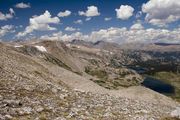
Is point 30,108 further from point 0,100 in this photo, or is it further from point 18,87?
point 18,87

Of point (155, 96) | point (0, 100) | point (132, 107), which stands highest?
point (0, 100)

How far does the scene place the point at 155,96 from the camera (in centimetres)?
13625

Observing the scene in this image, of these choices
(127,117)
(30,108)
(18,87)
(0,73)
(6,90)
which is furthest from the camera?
(0,73)

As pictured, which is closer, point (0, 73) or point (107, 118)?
point (107, 118)

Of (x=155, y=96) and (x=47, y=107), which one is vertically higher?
(x=47, y=107)

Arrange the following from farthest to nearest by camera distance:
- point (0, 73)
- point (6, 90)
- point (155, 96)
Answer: point (155, 96), point (0, 73), point (6, 90)

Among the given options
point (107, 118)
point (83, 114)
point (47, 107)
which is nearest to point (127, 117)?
point (107, 118)

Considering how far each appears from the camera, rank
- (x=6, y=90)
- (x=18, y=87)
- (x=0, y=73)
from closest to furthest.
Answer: (x=6, y=90), (x=18, y=87), (x=0, y=73)

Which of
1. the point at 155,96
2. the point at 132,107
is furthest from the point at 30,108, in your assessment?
the point at 155,96

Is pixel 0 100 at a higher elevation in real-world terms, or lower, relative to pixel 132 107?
higher

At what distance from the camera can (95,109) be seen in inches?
1224

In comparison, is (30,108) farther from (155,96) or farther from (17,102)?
(155,96)

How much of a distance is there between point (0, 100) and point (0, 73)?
15.5 meters

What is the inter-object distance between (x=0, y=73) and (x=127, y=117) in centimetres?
2057
